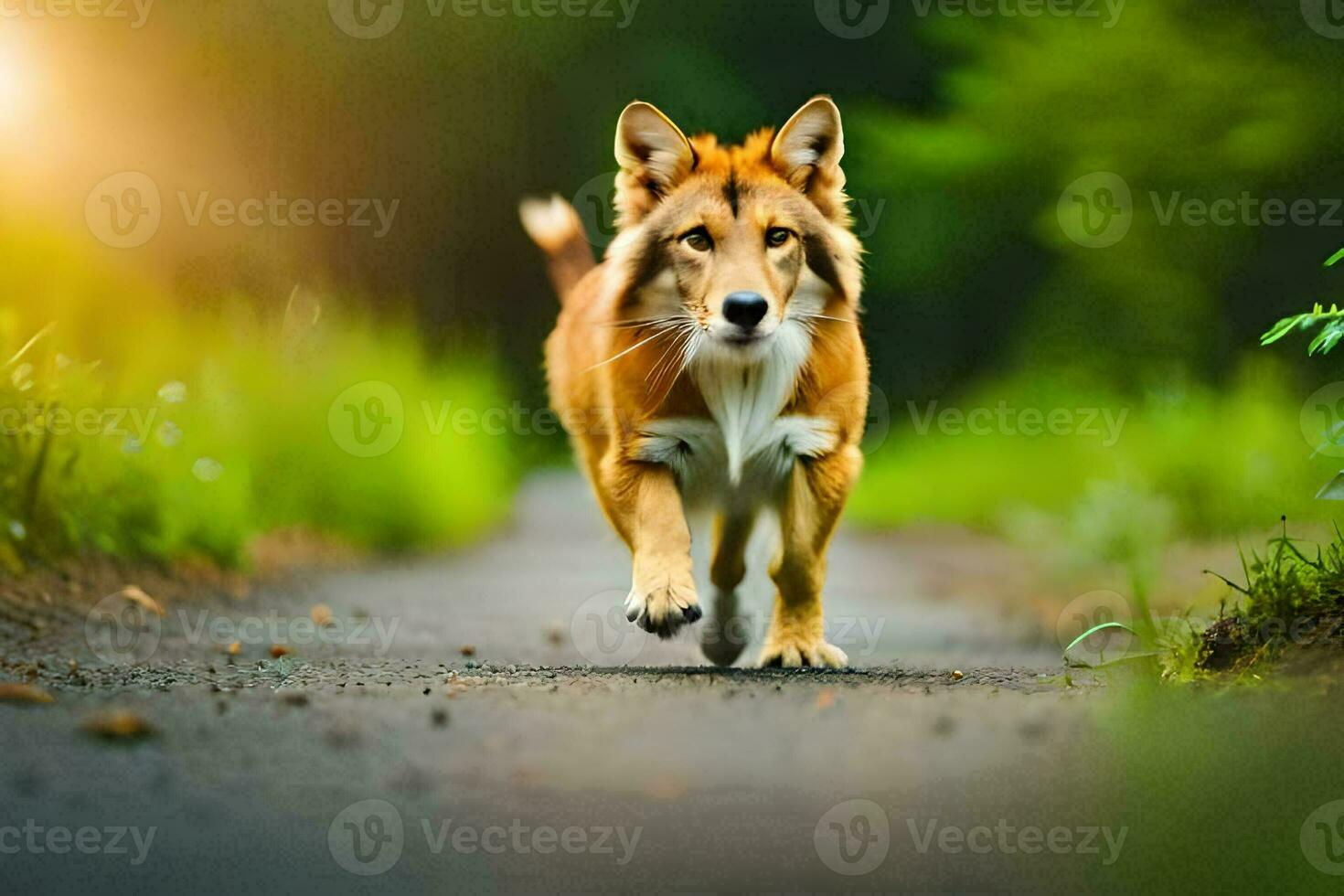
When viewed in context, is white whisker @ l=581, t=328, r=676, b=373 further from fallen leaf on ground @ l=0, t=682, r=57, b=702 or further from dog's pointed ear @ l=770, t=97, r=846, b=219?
fallen leaf on ground @ l=0, t=682, r=57, b=702

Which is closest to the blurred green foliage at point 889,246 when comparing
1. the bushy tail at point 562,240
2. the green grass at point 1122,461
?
the green grass at point 1122,461

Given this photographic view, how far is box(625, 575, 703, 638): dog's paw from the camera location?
3.96 meters

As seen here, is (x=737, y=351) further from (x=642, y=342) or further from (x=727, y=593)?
(x=727, y=593)

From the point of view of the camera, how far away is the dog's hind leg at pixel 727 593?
5.19m

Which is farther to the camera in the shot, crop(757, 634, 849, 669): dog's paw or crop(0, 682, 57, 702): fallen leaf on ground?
crop(757, 634, 849, 669): dog's paw

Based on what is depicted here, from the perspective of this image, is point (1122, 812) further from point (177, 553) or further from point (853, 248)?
point (177, 553)

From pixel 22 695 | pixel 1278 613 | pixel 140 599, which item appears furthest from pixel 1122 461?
pixel 22 695

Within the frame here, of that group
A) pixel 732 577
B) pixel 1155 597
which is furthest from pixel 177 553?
pixel 1155 597

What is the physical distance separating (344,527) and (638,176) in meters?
4.60

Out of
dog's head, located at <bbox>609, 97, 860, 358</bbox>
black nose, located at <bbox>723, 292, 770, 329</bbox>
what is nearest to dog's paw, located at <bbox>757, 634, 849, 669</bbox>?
dog's head, located at <bbox>609, 97, 860, 358</bbox>

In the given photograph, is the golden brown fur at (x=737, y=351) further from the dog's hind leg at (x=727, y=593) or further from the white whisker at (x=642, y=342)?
the dog's hind leg at (x=727, y=593)

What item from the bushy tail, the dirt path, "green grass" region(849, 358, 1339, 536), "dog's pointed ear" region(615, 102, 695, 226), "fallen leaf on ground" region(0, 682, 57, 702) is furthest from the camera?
"green grass" region(849, 358, 1339, 536)

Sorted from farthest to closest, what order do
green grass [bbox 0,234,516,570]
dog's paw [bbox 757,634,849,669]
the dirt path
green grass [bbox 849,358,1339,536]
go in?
green grass [bbox 849,358,1339,536], green grass [bbox 0,234,516,570], dog's paw [bbox 757,634,849,669], the dirt path

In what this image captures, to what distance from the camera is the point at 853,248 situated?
4.55 metres
